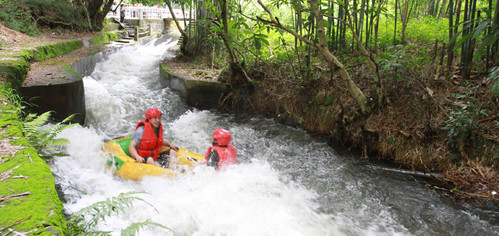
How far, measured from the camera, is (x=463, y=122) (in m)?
4.24

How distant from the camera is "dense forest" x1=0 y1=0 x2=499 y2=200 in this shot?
418 cm

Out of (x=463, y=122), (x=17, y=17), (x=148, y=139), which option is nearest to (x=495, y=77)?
(x=463, y=122)

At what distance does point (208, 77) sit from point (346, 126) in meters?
4.13

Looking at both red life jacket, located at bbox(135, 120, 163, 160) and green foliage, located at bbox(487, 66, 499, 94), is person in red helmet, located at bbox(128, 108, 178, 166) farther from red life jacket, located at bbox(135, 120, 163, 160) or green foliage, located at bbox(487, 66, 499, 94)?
green foliage, located at bbox(487, 66, 499, 94)

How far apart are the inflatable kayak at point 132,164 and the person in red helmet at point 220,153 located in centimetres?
31

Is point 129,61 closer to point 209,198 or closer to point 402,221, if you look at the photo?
point 209,198

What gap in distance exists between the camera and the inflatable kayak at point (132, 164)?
157 inches

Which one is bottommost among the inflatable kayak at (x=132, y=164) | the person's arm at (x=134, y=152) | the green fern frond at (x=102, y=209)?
the inflatable kayak at (x=132, y=164)

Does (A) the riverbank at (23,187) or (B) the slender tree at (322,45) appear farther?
(B) the slender tree at (322,45)

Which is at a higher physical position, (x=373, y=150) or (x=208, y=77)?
(x=208, y=77)

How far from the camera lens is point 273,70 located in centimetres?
720

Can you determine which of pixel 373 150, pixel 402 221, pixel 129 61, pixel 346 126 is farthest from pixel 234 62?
pixel 129 61

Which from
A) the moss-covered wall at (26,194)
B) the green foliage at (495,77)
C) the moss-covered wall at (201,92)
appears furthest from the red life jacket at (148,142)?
the green foliage at (495,77)

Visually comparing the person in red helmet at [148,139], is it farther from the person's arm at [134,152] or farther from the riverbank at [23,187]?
the riverbank at [23,187]
